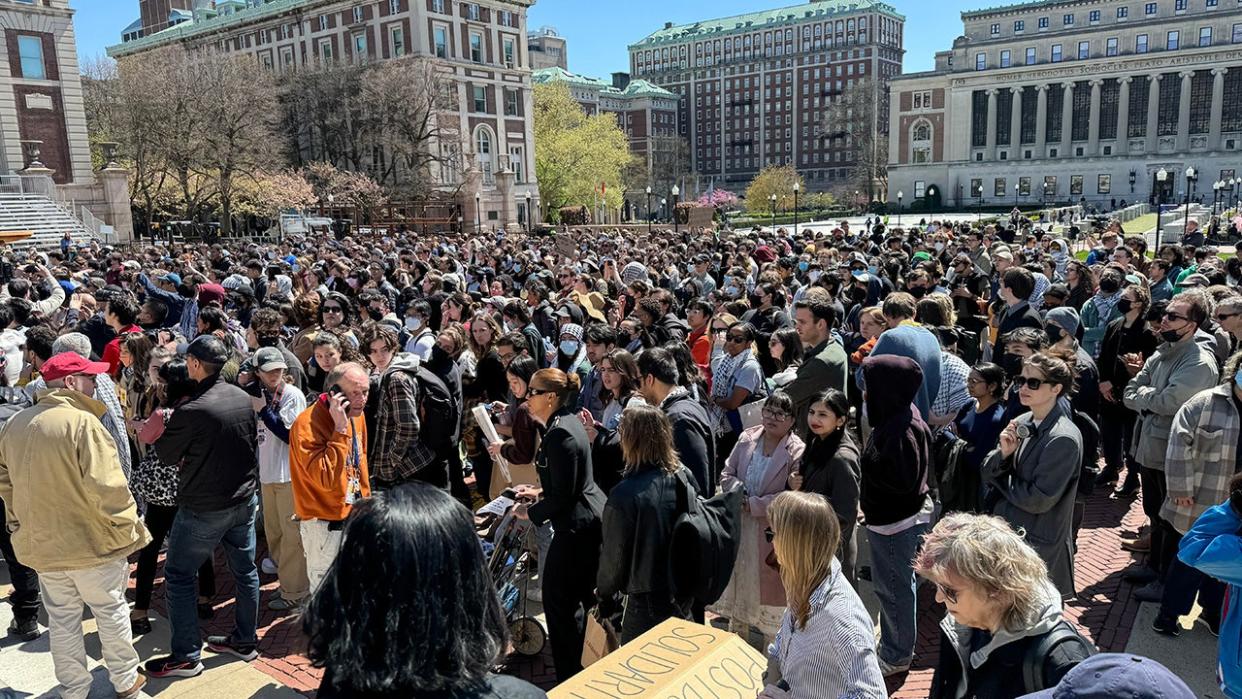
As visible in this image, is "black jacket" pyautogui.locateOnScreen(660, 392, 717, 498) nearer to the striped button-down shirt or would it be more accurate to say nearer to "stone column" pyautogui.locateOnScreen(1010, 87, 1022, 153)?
the striped button-down shirt

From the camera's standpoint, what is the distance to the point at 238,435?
547 cm

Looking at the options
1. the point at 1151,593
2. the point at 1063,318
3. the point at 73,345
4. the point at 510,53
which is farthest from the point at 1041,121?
the point at 73,345

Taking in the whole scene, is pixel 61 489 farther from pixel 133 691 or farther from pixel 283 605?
pixel 283 605

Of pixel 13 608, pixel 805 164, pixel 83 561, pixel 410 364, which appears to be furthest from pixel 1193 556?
pixel 805 164

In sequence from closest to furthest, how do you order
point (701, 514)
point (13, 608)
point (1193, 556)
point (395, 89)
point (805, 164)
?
point (1193, 556) → point (701, 514) → point (13, 608) → point (395, 89) → point (805, 164)

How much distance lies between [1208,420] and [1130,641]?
1.56m

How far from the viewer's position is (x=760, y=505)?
5.20 metres

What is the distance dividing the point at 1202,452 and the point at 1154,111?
9972 cm

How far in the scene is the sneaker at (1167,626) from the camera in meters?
5.62

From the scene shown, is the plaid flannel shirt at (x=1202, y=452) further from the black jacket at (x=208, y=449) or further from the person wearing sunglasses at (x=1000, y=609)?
the black jacket at (x=208, y=449)

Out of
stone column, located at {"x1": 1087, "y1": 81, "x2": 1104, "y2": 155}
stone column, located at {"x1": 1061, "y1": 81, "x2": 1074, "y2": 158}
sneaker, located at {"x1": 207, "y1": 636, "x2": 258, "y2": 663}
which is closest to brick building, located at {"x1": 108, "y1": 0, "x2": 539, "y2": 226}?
sneaker, located at {"x1": 207, "y1": 636, "x2": 258, "y2": 663}

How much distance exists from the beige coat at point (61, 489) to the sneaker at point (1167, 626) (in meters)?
6.63

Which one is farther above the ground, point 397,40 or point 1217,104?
point 397,40

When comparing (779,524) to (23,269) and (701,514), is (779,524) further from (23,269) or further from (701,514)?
(23,269)
